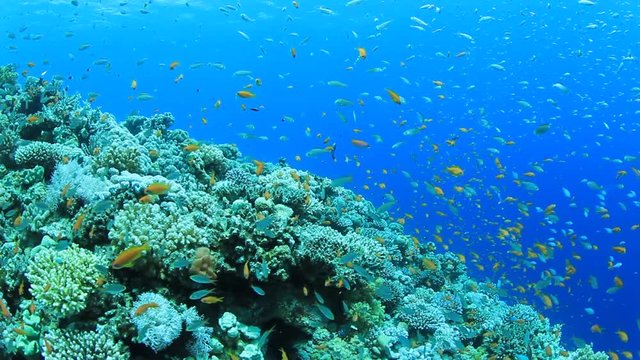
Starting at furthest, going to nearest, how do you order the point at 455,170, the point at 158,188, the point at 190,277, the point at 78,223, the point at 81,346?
the point at 455,170, the point at 158,188, the point at 78,223, the point at 190,277, the point at 81,346

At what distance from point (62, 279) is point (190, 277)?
1.49 metres

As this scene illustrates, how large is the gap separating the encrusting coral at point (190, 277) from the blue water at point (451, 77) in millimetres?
27402

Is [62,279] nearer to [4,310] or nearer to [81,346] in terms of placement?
[4,310]

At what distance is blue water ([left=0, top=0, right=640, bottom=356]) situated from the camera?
49.1 metres

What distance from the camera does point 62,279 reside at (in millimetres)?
5160

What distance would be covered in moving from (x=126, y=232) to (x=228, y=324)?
6.04 feet

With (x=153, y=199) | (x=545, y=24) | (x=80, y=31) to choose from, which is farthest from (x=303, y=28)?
(x=153, y=199)

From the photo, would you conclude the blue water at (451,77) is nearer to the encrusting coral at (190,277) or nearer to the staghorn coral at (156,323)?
the encrusting coral at (190,277)

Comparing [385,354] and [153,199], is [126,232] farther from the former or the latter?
[385,354]

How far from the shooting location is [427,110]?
3996 inches

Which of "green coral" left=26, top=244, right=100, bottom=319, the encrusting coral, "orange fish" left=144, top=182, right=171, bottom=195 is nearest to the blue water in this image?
the encrusting coral

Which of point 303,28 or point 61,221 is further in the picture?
point 303,28

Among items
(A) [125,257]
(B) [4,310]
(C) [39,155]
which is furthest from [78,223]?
(C) [39,155]

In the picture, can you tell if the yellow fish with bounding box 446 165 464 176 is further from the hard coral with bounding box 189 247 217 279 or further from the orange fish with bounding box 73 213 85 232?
the orange fish with bounding box 73 213 85 232
